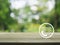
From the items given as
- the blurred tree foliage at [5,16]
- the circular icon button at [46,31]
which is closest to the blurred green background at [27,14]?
the blurred tree foliage at [5,16]

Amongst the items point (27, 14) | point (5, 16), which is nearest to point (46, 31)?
point (27, 14)

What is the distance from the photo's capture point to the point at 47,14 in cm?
212

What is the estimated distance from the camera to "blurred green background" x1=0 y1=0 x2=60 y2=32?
2047 millimetres

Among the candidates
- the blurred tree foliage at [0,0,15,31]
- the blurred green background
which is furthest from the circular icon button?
the blurred tree foliage at [0,0,15,31]

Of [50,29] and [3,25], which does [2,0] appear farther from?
[50,29]

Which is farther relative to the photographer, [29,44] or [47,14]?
[47,14]

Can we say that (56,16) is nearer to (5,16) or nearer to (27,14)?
(27,14)

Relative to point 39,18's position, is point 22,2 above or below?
above

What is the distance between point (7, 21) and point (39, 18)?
40 centimetres

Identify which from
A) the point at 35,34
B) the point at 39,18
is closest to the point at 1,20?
the point at 39,18

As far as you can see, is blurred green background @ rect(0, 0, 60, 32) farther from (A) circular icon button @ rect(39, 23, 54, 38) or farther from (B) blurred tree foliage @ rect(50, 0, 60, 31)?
(A) circular icon button @ rect(39, 23, 54, 38)

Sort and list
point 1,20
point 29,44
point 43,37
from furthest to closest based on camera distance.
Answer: point 1,20
point 43,37
point 29,44

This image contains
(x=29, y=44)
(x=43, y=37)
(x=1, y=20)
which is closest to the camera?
(x=29, y=44)

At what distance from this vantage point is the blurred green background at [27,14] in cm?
205
